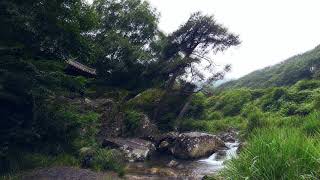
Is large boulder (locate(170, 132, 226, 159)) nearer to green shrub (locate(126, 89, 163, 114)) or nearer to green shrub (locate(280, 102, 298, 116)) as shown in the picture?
green shrub (locate(126, 89, 163, 114))

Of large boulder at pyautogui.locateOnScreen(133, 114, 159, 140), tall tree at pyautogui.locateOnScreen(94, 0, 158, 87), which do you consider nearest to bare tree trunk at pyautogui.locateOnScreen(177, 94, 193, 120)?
tall tree at pyautogui.locateOnScreen(94, 0, 158, 87)

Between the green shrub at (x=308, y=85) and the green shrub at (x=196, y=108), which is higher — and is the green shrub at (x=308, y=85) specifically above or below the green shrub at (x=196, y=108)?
above

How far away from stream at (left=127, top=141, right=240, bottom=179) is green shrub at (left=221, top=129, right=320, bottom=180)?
6473mm

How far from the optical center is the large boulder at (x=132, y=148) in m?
21.3

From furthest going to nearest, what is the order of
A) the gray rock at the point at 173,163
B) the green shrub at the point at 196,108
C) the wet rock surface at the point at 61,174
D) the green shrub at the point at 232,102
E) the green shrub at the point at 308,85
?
the green shrub at the point at 232,102
the green shrub at the point at 196,108
the green shrub at the point at 308,85
the gray rock at the point at 173,163
the wet rock surface at the point at 61,174

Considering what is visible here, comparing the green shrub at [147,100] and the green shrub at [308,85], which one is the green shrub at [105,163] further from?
the green shrub at [308,85]

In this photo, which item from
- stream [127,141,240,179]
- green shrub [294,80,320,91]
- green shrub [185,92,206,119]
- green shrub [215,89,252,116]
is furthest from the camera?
green shrub [215,89,252,116]

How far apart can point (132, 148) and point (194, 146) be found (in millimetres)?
3419

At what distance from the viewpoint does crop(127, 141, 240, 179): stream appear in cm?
1667

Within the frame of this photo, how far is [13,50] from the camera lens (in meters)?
12.0

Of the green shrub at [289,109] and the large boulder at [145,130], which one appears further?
the green shrub at [289,109]

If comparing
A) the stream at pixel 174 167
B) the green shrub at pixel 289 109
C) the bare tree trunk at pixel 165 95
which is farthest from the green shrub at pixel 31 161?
the green shrub at pixel 289 109

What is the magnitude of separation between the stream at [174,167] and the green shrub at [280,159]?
21.2 ft

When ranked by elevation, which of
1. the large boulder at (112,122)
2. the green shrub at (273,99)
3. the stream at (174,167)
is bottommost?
the stream at (174,167)
